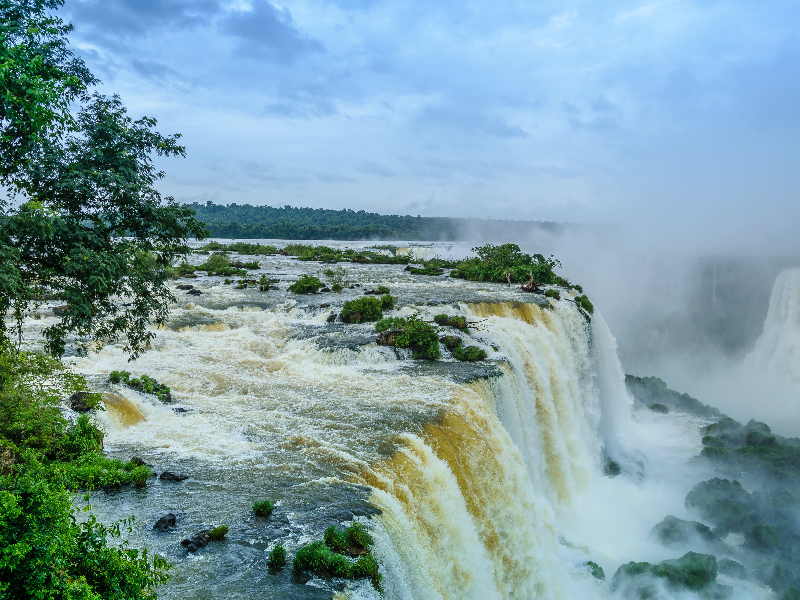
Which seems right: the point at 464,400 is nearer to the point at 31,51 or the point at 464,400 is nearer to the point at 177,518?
the point at 177,518

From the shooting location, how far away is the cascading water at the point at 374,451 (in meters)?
8.21

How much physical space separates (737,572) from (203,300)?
82.4 ft

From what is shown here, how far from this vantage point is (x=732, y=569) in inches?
588

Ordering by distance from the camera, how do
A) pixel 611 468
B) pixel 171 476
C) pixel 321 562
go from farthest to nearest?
1. pixel 611 468
2. pixel 171 476
3. pixel 321 562

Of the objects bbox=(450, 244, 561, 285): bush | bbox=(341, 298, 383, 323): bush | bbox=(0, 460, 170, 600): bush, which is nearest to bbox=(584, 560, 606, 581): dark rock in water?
bbox=(341, 298, 383, 323): bush

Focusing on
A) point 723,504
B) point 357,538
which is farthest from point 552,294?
point 357,538

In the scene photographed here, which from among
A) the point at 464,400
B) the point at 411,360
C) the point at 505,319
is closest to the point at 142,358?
the point at 411,360

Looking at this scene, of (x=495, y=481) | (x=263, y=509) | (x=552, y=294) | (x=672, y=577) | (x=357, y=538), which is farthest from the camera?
(x=552, y=294)

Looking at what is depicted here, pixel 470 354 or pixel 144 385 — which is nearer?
pixel 144 385

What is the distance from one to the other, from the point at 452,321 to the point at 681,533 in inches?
418

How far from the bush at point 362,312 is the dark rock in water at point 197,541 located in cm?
1497

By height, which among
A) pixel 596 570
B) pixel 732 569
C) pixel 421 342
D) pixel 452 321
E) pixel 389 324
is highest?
pixel 452 321

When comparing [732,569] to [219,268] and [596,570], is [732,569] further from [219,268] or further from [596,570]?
[219,268]

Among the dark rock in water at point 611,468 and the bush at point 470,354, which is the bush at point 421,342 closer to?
the bush at point 470,354
